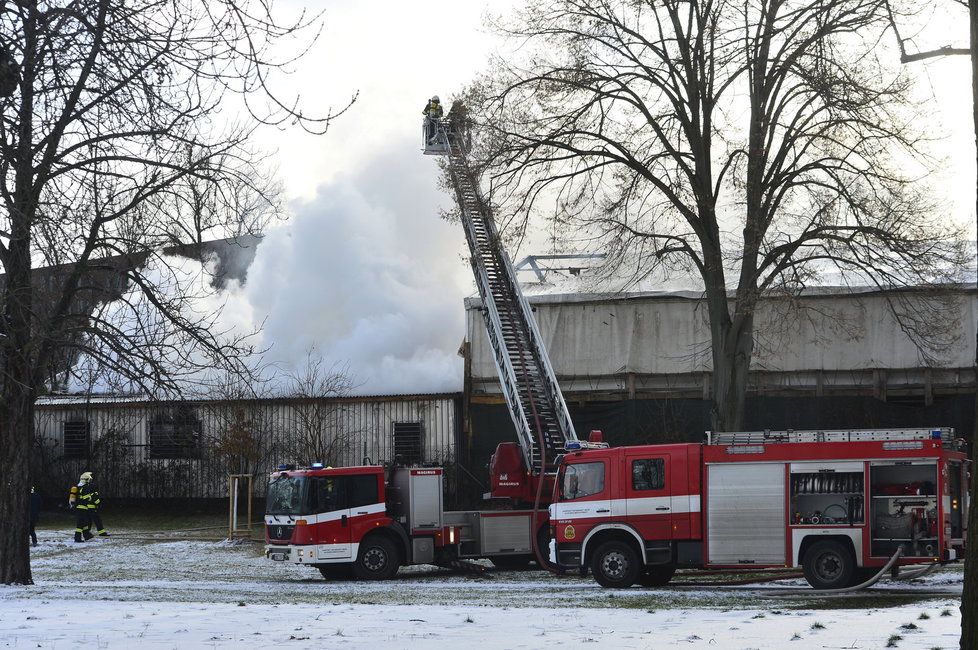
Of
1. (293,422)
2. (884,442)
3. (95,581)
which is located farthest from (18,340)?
(293,422)

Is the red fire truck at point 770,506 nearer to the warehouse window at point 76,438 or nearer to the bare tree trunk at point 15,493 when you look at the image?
the bare tree trunk at point 15,493

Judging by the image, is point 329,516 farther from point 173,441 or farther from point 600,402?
point 173,441

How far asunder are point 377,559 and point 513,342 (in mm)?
6753

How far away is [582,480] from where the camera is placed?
707 inches

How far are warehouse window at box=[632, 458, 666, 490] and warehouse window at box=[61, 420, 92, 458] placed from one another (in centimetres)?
2225

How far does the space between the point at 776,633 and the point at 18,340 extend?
1011cm

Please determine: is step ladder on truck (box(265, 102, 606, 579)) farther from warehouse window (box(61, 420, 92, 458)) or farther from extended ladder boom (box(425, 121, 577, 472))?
warehouse window (box(61, 420, 92, 458))

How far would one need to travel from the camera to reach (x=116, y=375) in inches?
550

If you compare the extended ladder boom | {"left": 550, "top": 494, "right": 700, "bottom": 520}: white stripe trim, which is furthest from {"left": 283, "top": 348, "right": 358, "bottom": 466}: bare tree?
{"left": 550, "top": 494, "right": 700, "bottom": 520}: white stripe trim

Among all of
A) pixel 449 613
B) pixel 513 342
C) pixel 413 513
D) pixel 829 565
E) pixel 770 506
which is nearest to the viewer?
pixel 449 613

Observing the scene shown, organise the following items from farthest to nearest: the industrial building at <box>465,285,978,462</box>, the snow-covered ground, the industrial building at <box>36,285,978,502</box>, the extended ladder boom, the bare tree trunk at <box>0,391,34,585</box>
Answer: the industrial building at <box>36,285,978,502</box>, the industrial building at <box>465,285,978,462</box>, the extended ladder boom, the bare tree trunk at <box>0,391,34,585</box>, the snow-covered ground

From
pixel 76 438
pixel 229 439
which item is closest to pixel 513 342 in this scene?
pixel 229 439

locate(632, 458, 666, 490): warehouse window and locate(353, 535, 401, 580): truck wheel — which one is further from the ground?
locate(632, 458, 666, 490): warehouse window

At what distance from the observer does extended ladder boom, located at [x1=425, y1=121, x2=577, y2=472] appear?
22.7 m
